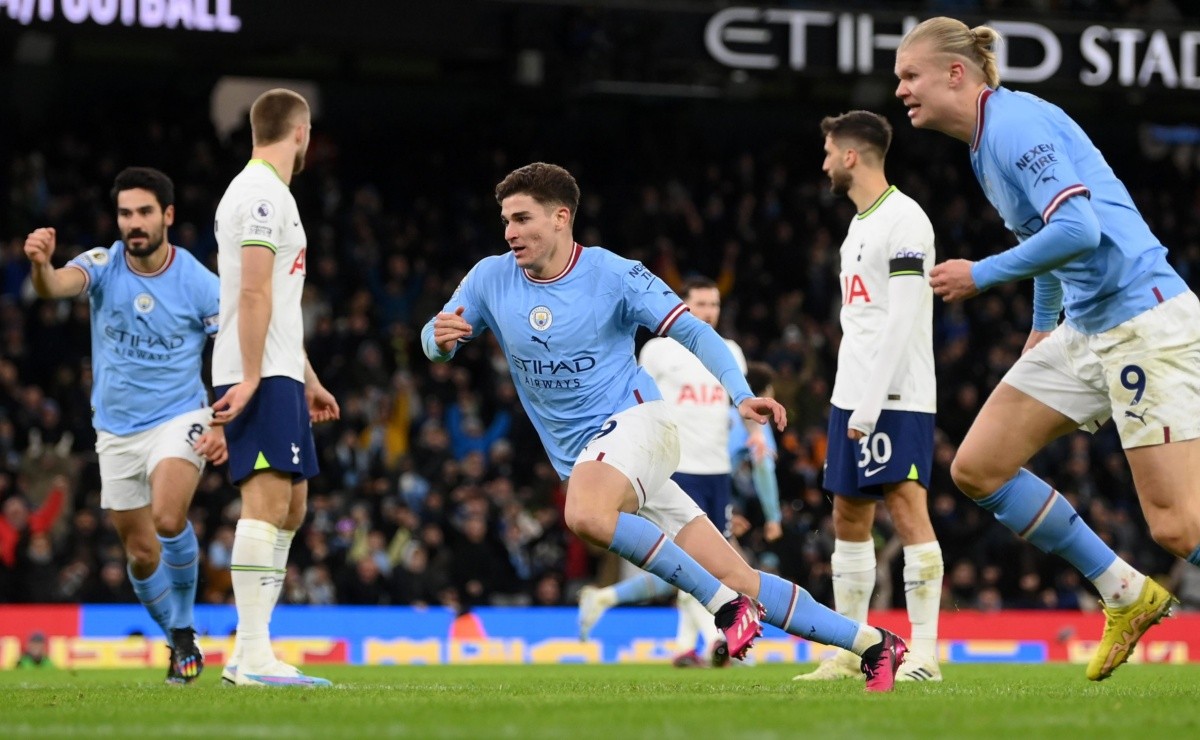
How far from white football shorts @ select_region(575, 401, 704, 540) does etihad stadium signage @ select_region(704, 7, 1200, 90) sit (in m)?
13.6

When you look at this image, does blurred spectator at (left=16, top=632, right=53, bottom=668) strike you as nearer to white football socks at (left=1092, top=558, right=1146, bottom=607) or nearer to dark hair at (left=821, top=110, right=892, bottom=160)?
dark hair at (left=821, top=110, right=892, bottom=160)

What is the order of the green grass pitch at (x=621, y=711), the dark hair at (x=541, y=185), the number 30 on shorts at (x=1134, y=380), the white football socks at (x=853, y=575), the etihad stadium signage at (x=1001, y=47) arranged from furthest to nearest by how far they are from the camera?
the etihad stadium signage at (x=1001, y=47) < the white football socks at (x=853, y=575) < the dark hair at (x=541, y=185) < the number 30 on shorts at (x=1134, y=380) < the green grass pitch at (x=621, y=711)

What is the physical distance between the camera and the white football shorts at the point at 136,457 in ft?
29.7

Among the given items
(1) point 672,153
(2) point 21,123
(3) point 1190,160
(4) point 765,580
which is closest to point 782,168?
(1) point 672,153

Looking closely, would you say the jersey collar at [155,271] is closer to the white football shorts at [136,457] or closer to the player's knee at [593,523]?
the white football shorts at [136,457]

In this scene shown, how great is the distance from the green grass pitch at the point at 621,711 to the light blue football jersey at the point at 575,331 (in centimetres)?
122

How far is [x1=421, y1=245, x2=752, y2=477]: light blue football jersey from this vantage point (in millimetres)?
7230

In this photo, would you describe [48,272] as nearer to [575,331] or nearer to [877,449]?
[575,331]

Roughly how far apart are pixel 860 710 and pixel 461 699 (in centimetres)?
173

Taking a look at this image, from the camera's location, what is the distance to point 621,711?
5.93 m

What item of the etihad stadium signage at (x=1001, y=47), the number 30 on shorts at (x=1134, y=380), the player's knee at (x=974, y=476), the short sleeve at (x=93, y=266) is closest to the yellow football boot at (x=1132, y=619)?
the player's knee at (x=974, y=476)

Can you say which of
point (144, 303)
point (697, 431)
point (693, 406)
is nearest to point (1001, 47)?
point (693, 406)

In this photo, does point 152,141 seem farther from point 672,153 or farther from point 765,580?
point 765,580

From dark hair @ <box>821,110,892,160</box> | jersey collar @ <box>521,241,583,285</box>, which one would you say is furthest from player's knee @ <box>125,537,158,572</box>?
dark hair @ <box>821,110,892,160</box>
